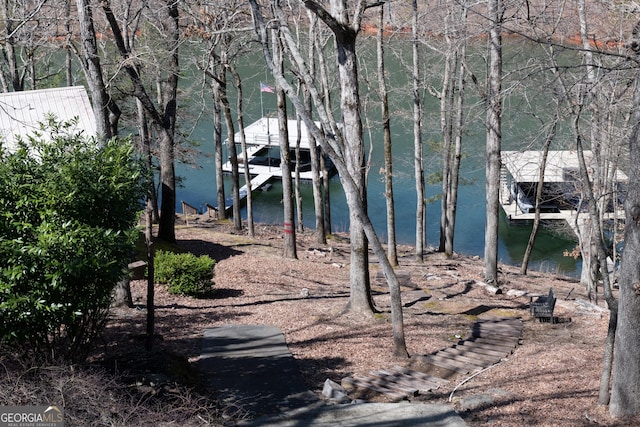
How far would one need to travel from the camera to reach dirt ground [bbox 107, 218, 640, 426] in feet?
29.2

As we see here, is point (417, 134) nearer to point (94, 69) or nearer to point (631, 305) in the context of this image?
point (94, 69)

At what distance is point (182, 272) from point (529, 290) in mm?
10001

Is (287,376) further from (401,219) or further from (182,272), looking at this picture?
(401,219)

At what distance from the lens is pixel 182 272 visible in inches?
567

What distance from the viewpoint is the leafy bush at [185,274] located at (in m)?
14.3

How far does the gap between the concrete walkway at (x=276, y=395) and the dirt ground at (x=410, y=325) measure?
1.00ft

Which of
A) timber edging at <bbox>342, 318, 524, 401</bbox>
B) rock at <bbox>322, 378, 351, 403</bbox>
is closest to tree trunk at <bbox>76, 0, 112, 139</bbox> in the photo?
rock at <bbox>322, 378, 351, 403</bbox>

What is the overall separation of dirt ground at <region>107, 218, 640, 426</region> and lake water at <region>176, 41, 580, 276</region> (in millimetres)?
11175

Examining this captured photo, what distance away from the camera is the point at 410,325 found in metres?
12.9

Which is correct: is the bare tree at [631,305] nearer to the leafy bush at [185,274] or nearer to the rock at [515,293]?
the leafy bush at [185,274]

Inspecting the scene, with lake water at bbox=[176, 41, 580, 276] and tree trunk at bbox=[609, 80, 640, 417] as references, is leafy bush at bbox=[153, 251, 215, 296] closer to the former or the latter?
tree trunk at bbox=[609, 80, 640, 417]

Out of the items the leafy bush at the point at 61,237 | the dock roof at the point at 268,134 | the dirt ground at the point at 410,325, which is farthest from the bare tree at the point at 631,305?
the dock roof at the point at 268,134

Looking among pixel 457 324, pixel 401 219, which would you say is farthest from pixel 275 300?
pixel 401 219

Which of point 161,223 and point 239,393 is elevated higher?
point 161,223
